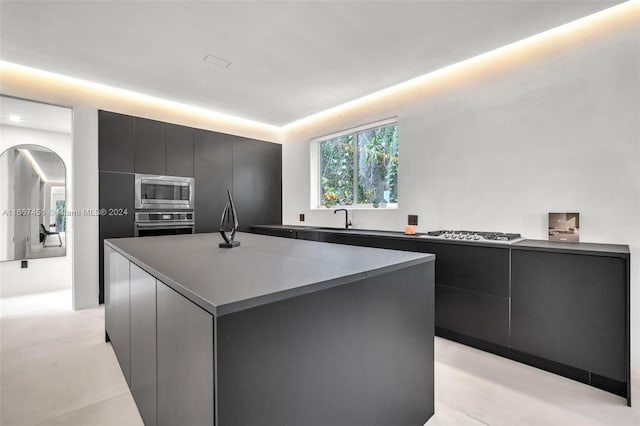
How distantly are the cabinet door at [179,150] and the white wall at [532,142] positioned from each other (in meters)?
2.61

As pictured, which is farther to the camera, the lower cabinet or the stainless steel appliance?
the stainless steel appliance

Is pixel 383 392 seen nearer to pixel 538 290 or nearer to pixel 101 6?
pixel 538 290

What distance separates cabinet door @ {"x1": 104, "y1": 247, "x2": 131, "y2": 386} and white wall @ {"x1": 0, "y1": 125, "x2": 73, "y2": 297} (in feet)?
7.13

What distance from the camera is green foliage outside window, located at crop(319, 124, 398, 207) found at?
3694 millimetres

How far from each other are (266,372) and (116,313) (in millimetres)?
1694

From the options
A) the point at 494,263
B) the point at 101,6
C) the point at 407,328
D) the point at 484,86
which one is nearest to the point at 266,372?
the point at 407,328

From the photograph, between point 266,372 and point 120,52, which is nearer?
point 266,372

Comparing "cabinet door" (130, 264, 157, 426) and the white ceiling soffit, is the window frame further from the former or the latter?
the white ceiling soffit

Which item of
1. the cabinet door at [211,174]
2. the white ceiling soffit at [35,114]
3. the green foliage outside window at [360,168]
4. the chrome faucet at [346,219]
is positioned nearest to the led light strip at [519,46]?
the green foliage outside window at [360,168]

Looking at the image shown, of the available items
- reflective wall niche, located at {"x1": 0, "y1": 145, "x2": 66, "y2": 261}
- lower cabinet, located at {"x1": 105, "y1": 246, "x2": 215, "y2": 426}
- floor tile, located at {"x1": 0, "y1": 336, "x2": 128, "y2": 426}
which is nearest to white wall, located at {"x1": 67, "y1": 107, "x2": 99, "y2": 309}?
floor tile, located at {"x1": 0, "y1": 336, "x2": 128, "y2": 426}

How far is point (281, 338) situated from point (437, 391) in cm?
142

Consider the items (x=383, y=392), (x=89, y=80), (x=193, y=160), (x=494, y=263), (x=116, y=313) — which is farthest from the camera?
(x=193, y=160)

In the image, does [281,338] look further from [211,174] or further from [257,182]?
[257,182]

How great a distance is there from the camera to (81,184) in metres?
3.27
